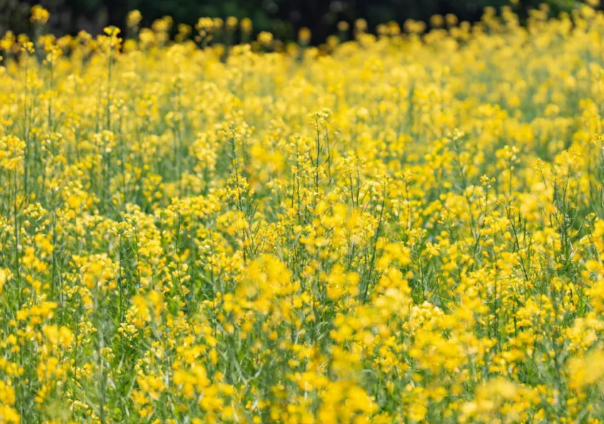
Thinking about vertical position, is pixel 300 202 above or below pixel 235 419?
above

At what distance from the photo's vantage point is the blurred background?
1334 centimetres

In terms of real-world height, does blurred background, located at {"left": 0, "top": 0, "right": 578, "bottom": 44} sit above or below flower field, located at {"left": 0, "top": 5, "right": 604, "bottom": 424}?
above

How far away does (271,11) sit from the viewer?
15461 millimetres

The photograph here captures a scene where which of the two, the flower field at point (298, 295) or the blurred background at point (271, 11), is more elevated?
the blurred background at point (271, 11)

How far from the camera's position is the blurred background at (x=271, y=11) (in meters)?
13.3

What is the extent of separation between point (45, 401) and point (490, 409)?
57.6 inches

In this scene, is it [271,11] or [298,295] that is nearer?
[298,295]

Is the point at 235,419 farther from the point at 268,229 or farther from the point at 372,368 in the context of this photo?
the point at 268,229

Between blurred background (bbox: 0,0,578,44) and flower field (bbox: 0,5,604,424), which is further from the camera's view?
blurred background (bbox: 0,0,578,44)

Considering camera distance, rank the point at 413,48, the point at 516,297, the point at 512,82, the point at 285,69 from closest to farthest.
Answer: the point at 516,297 → the point at 512,82 → the point at 285,69 → the point at 413,48

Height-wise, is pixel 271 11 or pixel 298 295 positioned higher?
pixel 271 11

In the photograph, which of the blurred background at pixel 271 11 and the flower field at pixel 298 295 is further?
the blurred background at pixel 271 11

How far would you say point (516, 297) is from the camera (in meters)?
3.27

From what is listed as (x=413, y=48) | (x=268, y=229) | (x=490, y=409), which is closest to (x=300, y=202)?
(x=268, y=229)
